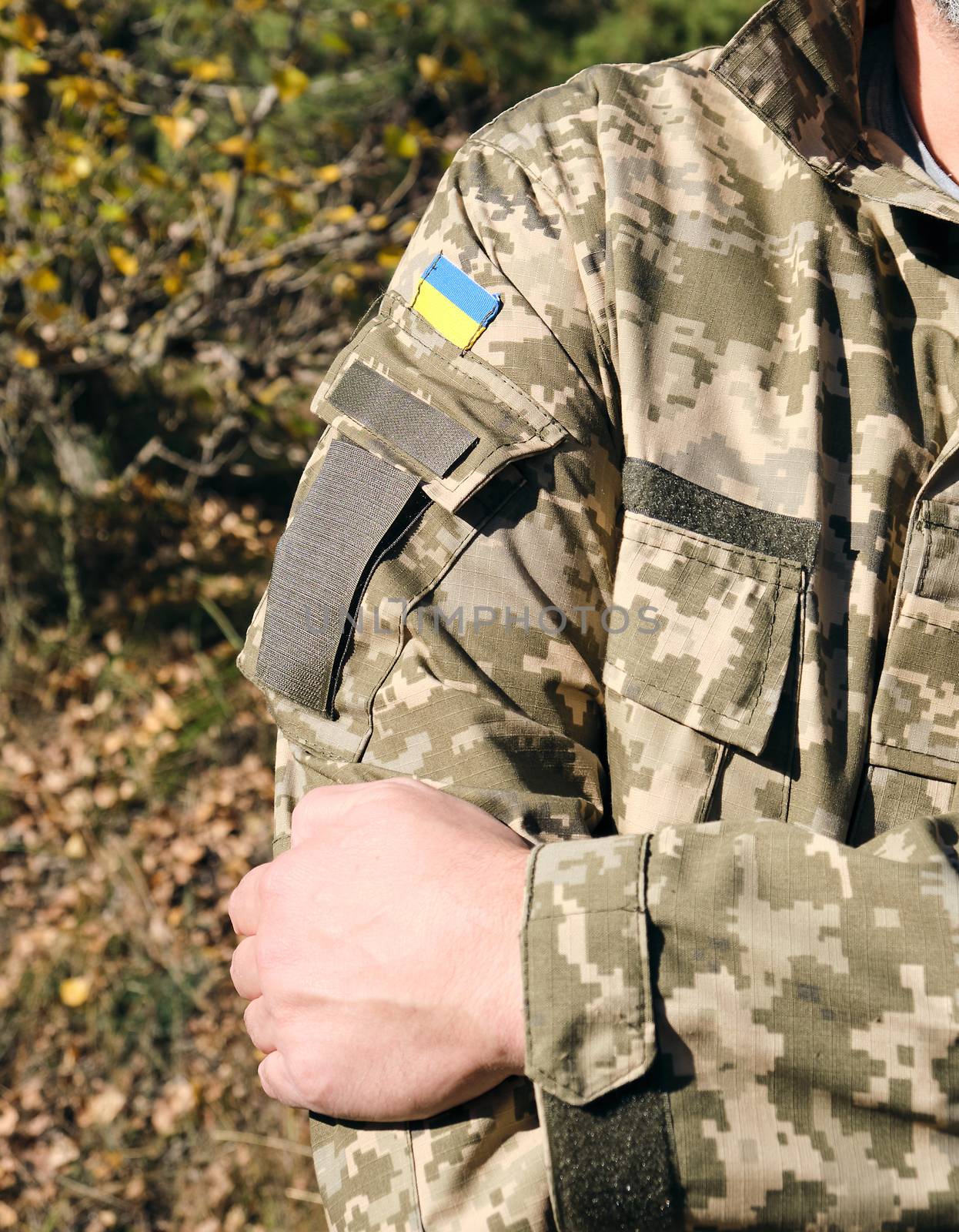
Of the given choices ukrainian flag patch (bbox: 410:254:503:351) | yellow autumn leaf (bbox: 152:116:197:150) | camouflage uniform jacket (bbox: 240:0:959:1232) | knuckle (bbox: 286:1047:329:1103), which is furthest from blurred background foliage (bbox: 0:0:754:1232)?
ukrainian flag patch (bbox: 410:254:503:351)

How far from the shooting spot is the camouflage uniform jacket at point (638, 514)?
1.36 m

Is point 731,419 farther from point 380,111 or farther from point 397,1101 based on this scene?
point 380,111

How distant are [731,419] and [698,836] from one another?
0.60 metres

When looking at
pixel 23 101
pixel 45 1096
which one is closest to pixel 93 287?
pixel 23 101

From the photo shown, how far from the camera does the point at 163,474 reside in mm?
5535

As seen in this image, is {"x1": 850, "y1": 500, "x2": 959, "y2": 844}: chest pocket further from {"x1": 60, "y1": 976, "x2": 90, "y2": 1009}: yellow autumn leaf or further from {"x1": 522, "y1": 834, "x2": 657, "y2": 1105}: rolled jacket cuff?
{"x1": 60, "y1": 976, "x2": 90, "y2": 1009}: yellow autumn leaf

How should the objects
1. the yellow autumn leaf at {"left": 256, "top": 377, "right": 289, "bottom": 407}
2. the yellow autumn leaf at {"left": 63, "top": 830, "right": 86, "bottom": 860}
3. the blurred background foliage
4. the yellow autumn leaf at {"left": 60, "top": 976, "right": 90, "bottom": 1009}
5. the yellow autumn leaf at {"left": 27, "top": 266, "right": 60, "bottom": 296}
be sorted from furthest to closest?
the yellow autumn leaf at {"left": 256, "top": 377, "right": 289, "bottom": 407}, the yellow autumn leaf at {"left": 63, "top": 830, "right": 86, "bottom": 860}, the yellow autumn leaf at {"left": 27, "top": 266, "right": 60, "bottom": 296}, the yellow autumn leaf at {"left": 60, "top": 976, "right": 90, "bottom": 1009}, the blurred background foliage

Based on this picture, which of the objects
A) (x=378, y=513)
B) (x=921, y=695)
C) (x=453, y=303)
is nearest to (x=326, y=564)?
(x=378, y=513)

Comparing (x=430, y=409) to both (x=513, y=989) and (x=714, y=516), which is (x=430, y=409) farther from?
(x=513, y=989)

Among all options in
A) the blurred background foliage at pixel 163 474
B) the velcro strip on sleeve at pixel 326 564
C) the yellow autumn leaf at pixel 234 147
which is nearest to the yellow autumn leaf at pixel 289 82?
the blurred background foliage at pixel 163 474

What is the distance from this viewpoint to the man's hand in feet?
3.84

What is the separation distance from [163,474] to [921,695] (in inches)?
185

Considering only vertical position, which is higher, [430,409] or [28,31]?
[430,409]

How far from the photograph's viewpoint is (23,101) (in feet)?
16.0
